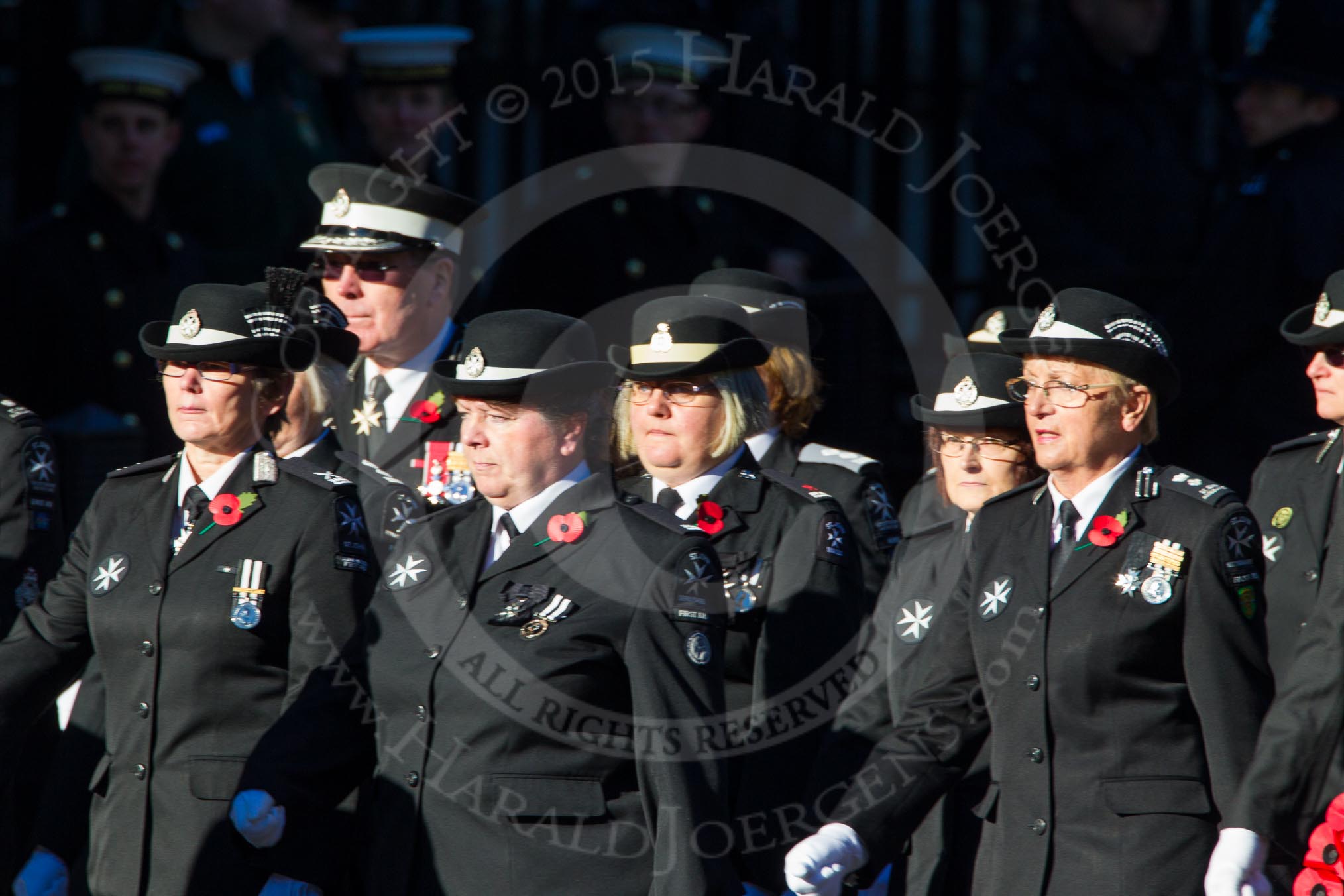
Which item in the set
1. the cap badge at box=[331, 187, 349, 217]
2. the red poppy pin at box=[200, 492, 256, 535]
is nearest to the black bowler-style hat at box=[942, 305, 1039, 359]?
the cap badge at box=[331, 187, 349, 217]

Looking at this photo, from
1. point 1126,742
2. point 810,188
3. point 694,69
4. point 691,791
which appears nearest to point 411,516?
point 691,791

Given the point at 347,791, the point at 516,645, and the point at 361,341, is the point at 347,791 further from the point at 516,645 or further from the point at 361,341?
the point at 361,341

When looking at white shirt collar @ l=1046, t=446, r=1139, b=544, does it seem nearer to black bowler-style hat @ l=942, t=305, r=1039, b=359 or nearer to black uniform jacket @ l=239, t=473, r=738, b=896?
black uniform jacket @ l=239, t=473, r=738, b=896

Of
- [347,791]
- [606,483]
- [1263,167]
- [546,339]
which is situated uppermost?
[1263,167]

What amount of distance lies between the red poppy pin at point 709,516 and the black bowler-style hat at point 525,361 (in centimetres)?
63

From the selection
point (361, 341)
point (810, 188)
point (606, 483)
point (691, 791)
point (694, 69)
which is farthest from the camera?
point (810, 188)

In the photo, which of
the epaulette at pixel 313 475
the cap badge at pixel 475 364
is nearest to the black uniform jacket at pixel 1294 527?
the cap badge at pixel 475 364

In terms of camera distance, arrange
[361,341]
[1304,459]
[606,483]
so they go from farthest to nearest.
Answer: [361,341]
[1304,459]
[606,483]

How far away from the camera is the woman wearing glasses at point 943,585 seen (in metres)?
4.94

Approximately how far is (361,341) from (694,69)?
258cm

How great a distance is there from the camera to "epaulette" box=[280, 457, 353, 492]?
468 centimetres

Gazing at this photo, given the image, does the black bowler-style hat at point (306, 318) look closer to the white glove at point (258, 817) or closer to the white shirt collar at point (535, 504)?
the white shirt collar at point (535, 504)

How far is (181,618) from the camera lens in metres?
4.52

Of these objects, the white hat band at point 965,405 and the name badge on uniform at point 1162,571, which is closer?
the name badge on uniform at point 1162,571
